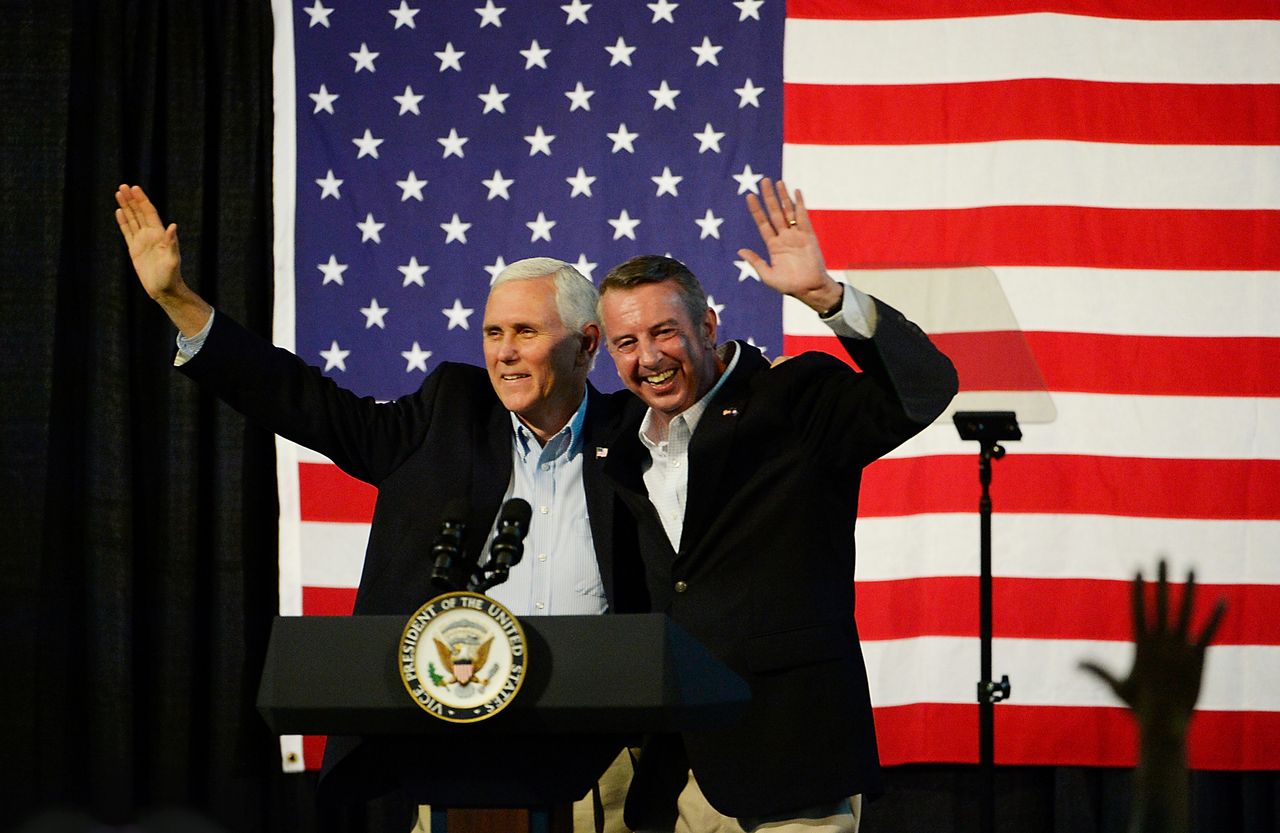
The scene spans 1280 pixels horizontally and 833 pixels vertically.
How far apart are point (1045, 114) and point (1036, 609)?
143 cm

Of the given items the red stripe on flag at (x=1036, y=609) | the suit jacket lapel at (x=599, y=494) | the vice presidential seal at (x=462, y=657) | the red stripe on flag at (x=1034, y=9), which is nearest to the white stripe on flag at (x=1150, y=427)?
the red stripe on flag at (x=1036, y=609)

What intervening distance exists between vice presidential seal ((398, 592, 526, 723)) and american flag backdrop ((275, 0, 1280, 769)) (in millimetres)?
2307

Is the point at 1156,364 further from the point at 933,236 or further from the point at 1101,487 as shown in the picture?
the point at 933,236

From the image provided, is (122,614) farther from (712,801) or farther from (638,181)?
(712,801)

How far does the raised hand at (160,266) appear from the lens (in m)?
2.45

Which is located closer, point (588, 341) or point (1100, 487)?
point (588, 341)

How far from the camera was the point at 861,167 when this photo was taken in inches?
158

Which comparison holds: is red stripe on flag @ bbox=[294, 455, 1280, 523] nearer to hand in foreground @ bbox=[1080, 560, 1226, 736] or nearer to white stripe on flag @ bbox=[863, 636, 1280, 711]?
white stripe on flag @ bbox=[863, 636, 1280, 711]

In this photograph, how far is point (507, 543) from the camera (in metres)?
1.76

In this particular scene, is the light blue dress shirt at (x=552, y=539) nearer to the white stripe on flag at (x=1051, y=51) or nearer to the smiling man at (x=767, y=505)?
the smiling man at (x=767, y=505)

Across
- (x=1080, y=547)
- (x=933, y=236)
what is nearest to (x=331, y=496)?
(x=933, y=236)

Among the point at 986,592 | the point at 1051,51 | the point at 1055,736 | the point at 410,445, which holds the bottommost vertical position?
the point at 1055,736

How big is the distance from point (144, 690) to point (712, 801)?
8.07ft

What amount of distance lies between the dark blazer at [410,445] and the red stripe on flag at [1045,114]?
168cm
